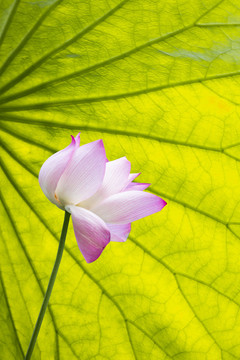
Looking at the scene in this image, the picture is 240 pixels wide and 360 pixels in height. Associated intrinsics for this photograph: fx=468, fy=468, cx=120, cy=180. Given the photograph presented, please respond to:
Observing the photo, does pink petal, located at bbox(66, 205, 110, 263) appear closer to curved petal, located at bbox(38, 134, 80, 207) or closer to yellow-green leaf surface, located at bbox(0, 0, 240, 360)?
curved petal, located at bbox(38, 134, 80, 207)

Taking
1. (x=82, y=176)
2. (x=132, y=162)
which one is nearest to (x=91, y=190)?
(x=82, y=176)

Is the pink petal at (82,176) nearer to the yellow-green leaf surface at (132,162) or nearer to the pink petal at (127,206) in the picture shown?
the pink petal at (127,206)

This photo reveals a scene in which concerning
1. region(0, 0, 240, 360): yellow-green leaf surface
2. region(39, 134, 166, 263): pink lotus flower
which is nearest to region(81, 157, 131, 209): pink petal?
region(39, 134, 166, 263): pink lotus flower

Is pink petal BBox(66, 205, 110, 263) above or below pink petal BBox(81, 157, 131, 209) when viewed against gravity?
below

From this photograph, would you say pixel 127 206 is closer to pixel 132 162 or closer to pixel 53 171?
pixel 53 171

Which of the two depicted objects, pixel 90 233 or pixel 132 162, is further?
pixel 132 162
